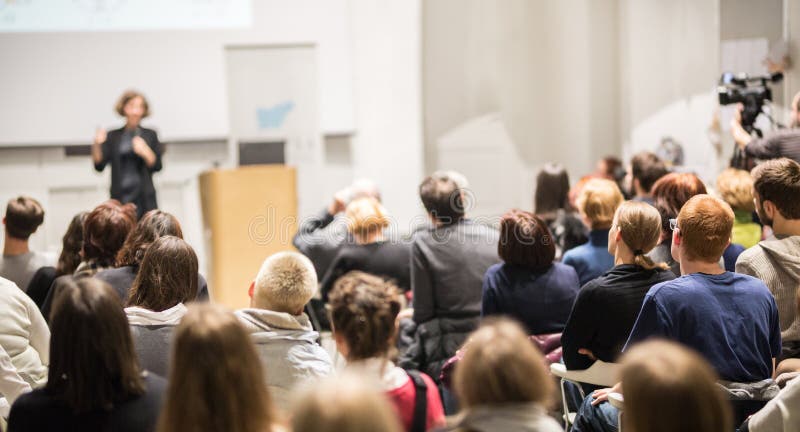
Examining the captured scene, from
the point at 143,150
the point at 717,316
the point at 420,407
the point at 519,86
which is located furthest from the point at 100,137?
the point at 717,316

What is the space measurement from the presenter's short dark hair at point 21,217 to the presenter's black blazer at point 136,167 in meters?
2.02

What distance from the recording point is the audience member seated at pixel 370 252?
166 inches

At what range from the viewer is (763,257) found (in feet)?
9.59

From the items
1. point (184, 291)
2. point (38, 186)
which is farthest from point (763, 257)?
point (38, 186)

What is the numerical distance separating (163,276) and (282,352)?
1.55ft

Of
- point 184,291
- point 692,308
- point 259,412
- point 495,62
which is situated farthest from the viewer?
point 495,62

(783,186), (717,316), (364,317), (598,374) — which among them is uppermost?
(783,186)

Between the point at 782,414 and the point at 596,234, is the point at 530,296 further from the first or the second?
the point at 782,414

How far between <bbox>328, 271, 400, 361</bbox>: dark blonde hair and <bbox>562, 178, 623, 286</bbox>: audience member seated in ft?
5.73

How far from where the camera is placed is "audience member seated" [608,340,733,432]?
1.50 metres

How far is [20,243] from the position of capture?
3814mm

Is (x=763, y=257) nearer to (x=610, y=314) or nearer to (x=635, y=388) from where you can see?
(x=610, y=314)

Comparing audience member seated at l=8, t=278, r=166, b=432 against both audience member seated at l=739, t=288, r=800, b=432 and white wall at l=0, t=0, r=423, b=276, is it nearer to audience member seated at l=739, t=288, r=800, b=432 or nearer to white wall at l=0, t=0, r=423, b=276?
audience member seated at l=739, t=288, r=800, b=432

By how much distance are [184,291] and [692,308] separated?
1.56 meters
